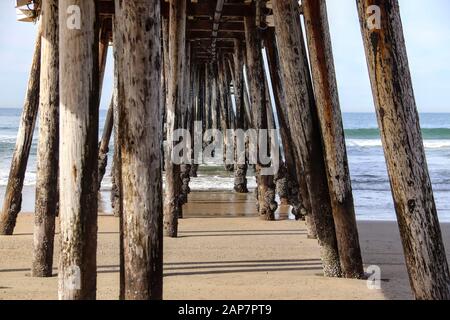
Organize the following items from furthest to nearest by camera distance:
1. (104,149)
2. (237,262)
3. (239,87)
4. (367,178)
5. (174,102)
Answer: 1. (367,178)
2. (239,87)
3. (104,149)
4. (174,102)
5. (237,262)

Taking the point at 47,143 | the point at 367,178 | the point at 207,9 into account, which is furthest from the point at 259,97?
the point at 367,178

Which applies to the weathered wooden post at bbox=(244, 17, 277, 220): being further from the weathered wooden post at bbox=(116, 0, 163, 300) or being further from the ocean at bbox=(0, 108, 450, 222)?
the weathered wooden post at bbox=(116, 0, 163, 300)

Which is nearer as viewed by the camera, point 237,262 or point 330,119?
point 330,119

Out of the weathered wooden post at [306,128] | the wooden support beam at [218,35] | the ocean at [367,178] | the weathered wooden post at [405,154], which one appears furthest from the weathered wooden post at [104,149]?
the weathered wooden post at [405,154]

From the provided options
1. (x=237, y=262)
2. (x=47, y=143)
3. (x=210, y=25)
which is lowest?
(x=237, y=262)

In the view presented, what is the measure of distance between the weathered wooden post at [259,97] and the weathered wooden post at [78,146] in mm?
4628

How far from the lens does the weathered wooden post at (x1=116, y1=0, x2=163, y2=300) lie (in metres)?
2.85

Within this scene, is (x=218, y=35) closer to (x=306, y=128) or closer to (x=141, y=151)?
(x=306, y=128)

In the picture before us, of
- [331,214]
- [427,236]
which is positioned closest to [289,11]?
[331,214]

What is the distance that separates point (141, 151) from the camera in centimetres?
285

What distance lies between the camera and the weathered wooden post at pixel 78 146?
3.01m

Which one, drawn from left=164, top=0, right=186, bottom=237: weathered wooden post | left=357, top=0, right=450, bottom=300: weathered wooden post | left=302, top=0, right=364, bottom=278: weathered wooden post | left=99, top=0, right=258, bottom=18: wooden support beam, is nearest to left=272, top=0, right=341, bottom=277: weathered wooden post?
left=302, top=0, right=364, bottom=278: weathered wooden post

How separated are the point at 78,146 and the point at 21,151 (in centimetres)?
355

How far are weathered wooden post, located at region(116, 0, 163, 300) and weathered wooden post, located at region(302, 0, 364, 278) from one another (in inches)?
61.8
